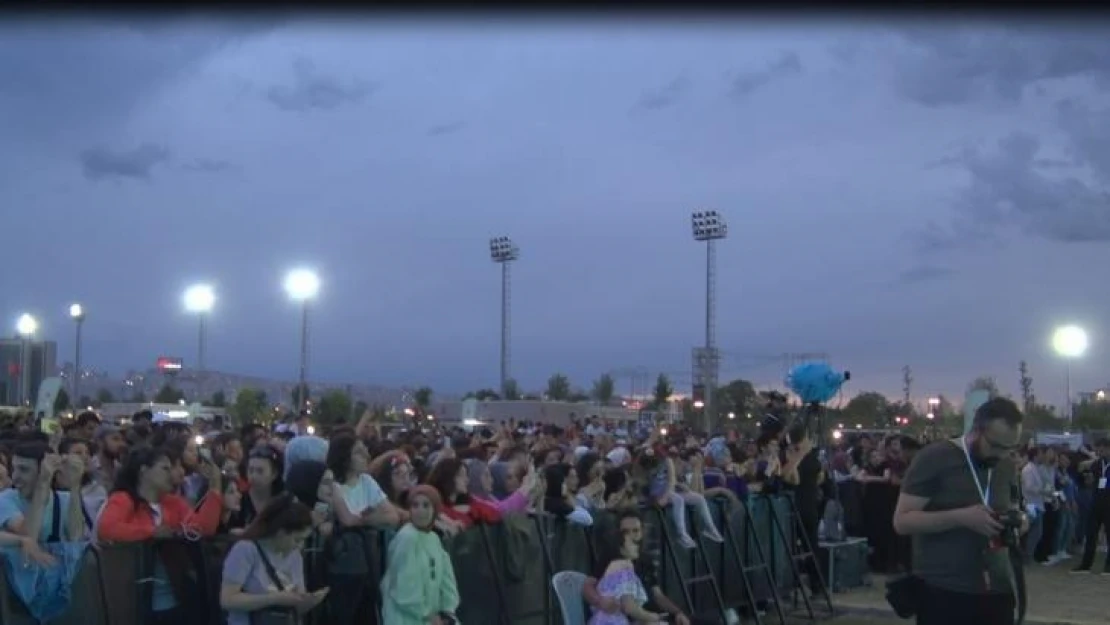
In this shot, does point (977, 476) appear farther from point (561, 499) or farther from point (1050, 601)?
point (1050, 601)

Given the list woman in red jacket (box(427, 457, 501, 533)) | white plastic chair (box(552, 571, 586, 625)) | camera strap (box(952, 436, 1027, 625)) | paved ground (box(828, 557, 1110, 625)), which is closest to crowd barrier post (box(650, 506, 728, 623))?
white plastic chair (box(552, 571, 586, 625))

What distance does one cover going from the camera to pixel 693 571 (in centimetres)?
1243

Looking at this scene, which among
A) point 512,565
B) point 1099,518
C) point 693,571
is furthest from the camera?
point 1099,518

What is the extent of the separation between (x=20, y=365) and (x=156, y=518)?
86.4ft

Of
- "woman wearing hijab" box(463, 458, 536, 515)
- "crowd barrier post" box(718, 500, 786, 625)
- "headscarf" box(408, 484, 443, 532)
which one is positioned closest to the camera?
"headscarf" box(408, 484, 443, 532)

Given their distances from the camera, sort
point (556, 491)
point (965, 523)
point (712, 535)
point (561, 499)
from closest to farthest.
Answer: point (965, 523)
point (561, 499)
point (556, 491)
point (712, 535)

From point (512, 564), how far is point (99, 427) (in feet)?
17.7

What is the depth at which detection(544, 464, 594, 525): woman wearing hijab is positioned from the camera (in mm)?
10594

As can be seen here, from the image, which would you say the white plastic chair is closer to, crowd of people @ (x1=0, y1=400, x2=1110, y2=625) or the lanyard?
crowd of people @ (x1=0, y1=400, x2=1110, y2=625)

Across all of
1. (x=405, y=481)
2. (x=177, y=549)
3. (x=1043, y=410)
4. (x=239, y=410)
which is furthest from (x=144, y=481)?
(x=1043, y=410)

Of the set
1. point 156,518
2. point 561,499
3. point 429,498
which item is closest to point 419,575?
point 429,498

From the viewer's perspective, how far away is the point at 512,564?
974cm

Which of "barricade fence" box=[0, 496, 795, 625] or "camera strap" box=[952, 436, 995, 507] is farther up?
"camera strap" box=[952, 436, 995, 507]

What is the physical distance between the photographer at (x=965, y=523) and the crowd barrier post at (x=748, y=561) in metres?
6.09
